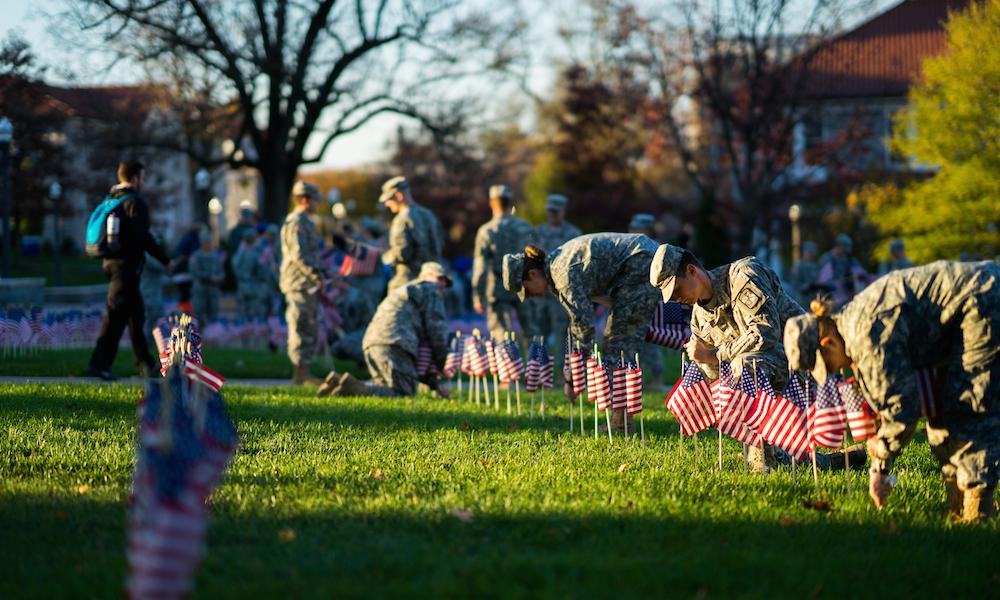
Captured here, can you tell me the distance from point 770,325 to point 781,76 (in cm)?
2614

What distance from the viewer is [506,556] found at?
18.7ft

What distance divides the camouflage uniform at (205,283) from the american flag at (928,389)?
20.4 metres

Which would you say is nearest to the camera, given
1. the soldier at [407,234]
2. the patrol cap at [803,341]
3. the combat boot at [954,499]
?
the patrol cap at [803,341]

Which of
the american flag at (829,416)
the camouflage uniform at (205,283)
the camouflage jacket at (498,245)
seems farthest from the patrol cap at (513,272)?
the camouflage uniform at (205,283)

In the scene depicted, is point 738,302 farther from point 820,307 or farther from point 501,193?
point 501,193

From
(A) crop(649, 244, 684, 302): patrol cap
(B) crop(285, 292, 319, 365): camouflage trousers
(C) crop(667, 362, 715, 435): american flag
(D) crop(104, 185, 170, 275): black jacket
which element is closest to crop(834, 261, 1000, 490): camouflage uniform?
(A) crop(649, 244, 684, 302): patrol cap

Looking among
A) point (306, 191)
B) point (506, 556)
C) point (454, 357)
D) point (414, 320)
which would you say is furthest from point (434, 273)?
point (506, 556)

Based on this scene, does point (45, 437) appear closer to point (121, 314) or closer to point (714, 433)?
point (121, 314)

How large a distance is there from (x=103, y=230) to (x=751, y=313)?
26.0ft

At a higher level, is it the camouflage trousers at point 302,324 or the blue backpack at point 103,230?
the blue backpack at point 103,230

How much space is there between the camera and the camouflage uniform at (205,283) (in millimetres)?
25438

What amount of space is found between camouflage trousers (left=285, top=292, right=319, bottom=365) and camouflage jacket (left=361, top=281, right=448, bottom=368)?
1.93m

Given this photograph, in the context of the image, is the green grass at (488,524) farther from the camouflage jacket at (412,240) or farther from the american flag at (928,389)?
the camouflage jacket at (412,240)

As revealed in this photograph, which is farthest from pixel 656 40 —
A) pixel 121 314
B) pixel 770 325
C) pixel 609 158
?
pixel 770 325
